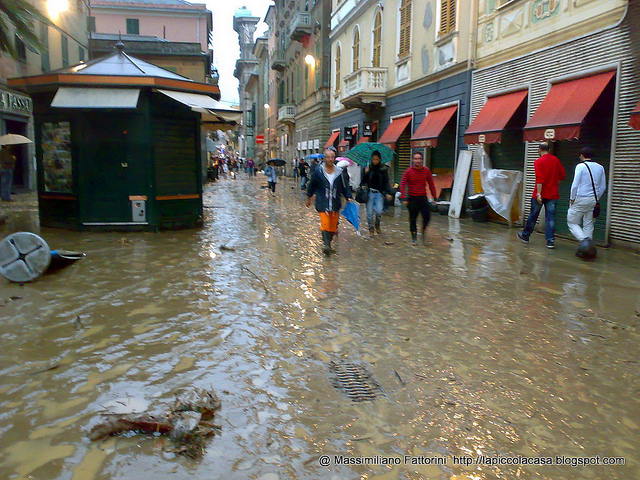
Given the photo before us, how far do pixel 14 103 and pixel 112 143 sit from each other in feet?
45.9

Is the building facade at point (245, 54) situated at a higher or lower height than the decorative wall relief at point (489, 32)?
higher

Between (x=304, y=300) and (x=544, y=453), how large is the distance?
3652mm

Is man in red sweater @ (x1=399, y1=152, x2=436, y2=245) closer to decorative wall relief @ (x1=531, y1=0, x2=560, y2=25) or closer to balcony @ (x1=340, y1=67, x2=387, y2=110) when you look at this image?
decorative wall relief @ (x1=531, y1=0, x2=560, y2=25)

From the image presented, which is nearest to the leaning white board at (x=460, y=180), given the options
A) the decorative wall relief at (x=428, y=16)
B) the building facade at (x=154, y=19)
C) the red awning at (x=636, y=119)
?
the decorative wall relief at (x=428, y=16)

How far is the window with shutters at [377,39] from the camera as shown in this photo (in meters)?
24.3

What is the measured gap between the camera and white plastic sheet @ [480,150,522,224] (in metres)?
13.8

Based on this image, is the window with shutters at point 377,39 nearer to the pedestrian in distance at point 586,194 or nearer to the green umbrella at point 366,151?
the green umbrella at point 366,151

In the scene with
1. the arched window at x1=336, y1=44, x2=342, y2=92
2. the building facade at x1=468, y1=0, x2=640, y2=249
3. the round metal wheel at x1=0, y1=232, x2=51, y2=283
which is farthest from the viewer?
the arched window at x1=336, y1=44, x2=342, y2=92

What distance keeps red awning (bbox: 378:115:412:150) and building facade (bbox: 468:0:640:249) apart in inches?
239

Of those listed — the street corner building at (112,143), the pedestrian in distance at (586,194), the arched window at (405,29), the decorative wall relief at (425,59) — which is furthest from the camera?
the arched window at (405,29)

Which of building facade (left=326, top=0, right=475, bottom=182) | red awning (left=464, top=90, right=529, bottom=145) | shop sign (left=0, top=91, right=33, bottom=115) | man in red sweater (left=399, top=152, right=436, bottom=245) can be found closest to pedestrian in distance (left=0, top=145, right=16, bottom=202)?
shop sign (left=0, top=91, right=33, bottom=115)

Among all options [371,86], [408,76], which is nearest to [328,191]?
[408,76]

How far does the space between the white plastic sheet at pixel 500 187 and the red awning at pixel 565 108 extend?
1.54m

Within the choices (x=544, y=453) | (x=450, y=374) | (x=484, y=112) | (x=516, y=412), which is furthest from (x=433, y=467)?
(x=484, y=112)
